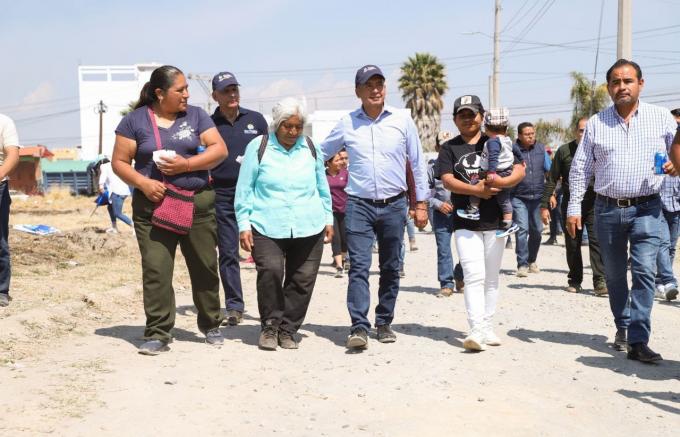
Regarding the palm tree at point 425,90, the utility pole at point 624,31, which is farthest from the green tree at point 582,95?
the utility pole at point 624,31

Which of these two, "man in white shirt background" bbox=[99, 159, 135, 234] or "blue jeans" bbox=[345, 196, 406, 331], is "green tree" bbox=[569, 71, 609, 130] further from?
"blue jeans" bbox=[345, 196, 406, 331]

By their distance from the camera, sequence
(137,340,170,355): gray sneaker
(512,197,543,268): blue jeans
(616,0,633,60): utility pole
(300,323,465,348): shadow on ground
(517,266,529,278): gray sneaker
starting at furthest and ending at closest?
(616,0,633,60): utility pole, (512,197,543,268): blue jeans, (517,266,529,278): gray sneaker, (300,323,465,348): shadow on ground, (137,340,170,355): gray sneaker

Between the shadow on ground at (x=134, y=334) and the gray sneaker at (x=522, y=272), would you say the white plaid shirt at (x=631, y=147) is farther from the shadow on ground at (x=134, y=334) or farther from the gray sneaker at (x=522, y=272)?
the gray sneaker at (x=522, y=272)

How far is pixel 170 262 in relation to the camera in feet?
23.2

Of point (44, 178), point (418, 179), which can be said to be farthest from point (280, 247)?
point (44, 178)

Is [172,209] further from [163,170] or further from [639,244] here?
[639,244]

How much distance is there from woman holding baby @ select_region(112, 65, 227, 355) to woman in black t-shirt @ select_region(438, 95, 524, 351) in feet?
6.49

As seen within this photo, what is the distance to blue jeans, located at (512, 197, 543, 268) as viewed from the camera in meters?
12.4

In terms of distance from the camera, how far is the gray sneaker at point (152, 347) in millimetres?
6809

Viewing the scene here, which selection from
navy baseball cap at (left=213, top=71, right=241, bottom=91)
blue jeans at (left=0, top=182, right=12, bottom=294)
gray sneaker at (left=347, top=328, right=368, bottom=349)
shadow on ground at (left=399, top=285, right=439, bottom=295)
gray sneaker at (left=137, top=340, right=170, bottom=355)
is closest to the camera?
gray sneaker at (left=137, top=340, right=170, bottom=355)

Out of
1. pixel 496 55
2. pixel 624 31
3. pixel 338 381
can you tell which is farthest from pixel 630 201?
pixel 496 55

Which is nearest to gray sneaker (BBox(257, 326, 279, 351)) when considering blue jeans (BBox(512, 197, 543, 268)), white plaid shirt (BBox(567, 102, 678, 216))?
white plaid shirt (BBox(567, 102, 678, 216))

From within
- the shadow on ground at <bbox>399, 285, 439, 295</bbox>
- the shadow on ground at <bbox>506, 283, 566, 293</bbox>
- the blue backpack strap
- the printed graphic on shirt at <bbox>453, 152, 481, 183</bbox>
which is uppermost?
the blue backpack strap

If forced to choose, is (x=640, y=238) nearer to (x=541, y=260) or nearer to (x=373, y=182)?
(x=373, y=182)
